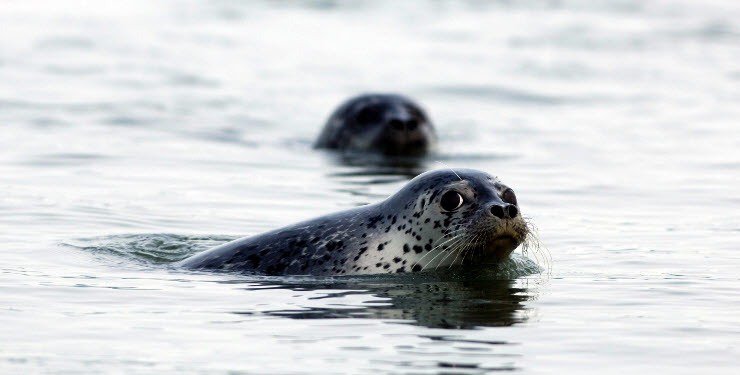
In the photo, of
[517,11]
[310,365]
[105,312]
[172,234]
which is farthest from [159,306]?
[517,11]

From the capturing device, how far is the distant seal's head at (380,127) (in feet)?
57.4

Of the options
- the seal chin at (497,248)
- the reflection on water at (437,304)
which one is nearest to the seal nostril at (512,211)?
the seal chin at (497,248)

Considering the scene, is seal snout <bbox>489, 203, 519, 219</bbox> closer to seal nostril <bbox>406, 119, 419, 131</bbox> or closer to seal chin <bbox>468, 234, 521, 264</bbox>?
seal chin <bbox>468, 234, 521, 264</bbox>

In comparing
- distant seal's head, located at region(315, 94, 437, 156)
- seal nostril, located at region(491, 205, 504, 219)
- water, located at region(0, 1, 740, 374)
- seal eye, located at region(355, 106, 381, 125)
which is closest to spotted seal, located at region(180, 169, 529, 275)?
seal nostril, located at region(491, 205, 504, 219)

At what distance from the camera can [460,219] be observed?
9477 millimetres

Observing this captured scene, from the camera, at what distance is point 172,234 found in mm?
11648

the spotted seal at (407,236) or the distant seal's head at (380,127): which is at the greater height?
the distant seal's head at (380,127)

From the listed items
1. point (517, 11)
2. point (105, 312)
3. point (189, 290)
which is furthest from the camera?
point (517, 11)

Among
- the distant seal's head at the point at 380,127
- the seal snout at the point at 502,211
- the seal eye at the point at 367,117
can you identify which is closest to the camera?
the seal snout at the point at 502,211

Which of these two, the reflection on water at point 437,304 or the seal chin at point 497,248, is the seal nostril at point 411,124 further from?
the seal chin at point 497,248

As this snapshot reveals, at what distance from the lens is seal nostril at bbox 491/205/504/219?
9.32m

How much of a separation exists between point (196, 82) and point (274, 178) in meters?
8.00

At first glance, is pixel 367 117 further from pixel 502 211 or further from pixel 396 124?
pixel 502 211

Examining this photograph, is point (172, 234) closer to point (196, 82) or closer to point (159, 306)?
point (159, 306)
